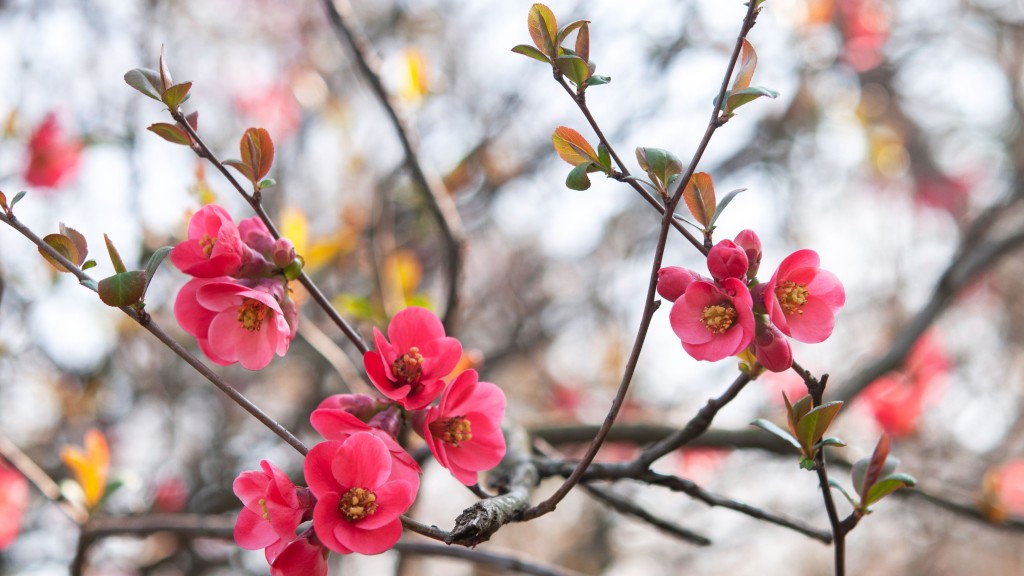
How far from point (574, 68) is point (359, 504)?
0.47m

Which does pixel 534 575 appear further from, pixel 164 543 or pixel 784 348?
pixel 164 543

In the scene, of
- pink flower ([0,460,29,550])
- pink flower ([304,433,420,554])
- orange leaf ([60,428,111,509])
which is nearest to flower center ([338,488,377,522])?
pink flower ([304,433,420,554])

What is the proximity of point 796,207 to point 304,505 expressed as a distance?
342 cm

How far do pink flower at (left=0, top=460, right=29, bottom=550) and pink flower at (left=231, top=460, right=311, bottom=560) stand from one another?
1651 mm

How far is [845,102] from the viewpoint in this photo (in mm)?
3617

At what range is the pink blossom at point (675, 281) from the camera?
760 mm

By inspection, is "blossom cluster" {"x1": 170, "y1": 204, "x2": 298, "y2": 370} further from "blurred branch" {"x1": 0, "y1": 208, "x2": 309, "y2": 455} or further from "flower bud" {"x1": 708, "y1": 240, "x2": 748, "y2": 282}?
"flower bud" {"x1": 708, "y1": 240, "x2": 748, "y2": 282}

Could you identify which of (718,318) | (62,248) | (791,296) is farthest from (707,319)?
(62,248)

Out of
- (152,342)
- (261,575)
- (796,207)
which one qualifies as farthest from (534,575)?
(796,207)

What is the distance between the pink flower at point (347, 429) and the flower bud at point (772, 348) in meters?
0.34

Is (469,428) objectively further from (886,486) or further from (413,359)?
(886,486)

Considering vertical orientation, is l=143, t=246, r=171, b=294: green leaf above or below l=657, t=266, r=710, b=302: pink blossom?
below

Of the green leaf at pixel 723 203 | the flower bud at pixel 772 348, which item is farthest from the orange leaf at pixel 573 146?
the flower bud at pixel 772 348

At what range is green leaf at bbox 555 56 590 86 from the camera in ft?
2.56
